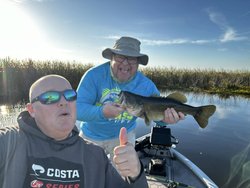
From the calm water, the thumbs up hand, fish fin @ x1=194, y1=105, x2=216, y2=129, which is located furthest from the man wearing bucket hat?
the calm water

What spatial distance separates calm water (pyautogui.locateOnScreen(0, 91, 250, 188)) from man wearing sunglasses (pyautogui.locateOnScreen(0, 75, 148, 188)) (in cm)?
537

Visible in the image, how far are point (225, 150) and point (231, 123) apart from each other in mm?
3836

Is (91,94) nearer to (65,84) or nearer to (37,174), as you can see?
(65,84)

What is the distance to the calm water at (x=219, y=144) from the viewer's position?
5891 mm

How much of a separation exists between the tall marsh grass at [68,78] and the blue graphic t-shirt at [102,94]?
34.0 feet

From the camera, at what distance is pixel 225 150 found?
7.55 m

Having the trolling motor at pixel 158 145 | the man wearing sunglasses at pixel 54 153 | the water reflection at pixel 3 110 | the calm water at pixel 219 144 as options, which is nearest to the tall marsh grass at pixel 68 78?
the water reflection at pixel 3 110

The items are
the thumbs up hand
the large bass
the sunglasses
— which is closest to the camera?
the thumbs up hand

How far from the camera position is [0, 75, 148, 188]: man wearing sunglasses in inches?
52.7

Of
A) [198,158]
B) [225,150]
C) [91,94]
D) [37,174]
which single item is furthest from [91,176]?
[225,150]

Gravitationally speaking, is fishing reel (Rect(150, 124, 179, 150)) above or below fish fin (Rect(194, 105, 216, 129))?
below

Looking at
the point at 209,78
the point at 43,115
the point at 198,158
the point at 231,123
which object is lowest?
the point at 198,158

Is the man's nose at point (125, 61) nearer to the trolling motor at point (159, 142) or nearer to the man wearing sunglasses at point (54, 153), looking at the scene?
the man wearing sunglasses at point (54, 153)

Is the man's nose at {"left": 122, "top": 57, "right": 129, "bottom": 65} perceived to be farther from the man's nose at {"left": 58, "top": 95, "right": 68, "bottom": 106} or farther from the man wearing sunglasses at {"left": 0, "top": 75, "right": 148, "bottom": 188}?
the man's nose at {"left": 58, "top": 95, "right": 68, "bottom": 106}
